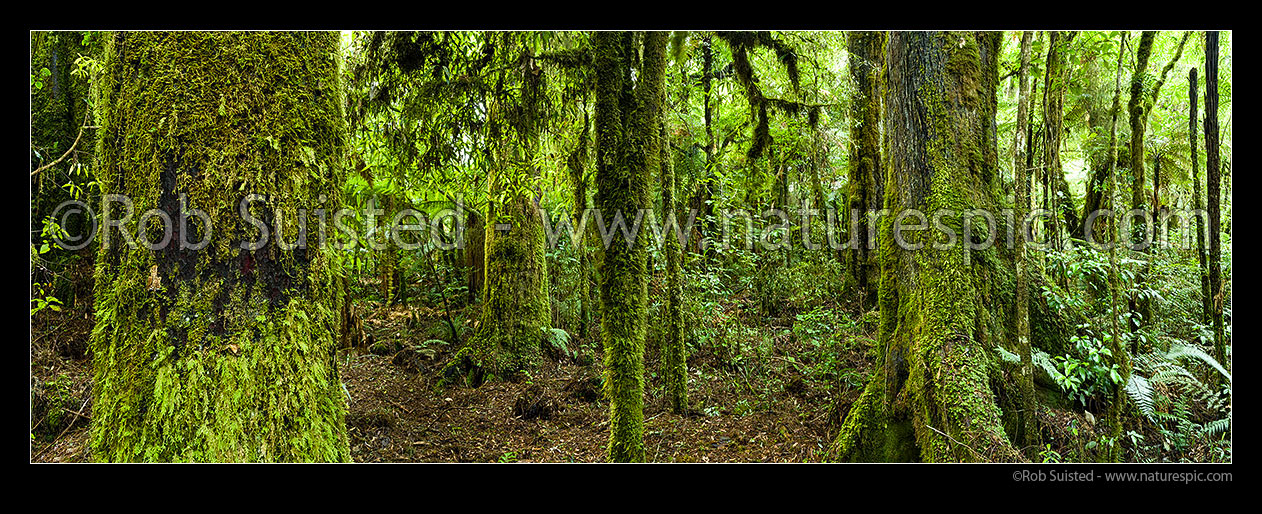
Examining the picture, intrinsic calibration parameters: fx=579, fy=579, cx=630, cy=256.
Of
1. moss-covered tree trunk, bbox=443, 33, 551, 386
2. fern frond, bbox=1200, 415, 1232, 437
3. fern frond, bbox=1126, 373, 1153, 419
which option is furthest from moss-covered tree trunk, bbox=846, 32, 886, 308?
moss-covered tree trunk, bbox=443, 33, 551, 386

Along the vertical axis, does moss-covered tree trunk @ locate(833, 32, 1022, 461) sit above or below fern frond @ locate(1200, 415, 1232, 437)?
above

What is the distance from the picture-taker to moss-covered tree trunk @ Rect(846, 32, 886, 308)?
829 centimetres

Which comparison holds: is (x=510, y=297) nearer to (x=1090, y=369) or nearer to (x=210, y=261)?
(x=210, y=261)

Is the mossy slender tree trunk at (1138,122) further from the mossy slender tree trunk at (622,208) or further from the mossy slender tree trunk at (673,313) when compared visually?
the mossy slender tree trunk at (622,208)

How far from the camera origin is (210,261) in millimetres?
2170

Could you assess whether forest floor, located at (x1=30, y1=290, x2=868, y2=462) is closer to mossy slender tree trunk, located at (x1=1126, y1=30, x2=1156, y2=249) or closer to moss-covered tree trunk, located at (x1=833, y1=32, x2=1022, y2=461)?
moss-covered tree trunk, located at (x1=833, y1=32, x2=1022, y2=461)

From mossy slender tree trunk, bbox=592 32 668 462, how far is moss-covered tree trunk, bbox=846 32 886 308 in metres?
4.29

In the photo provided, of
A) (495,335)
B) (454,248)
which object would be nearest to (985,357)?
(495,335)

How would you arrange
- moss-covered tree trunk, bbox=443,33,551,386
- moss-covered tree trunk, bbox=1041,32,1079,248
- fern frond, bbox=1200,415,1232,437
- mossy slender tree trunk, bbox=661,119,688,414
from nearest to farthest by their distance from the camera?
fern frond, bbox=1200,415,1232,437 < mossy slender tree trunk, bbox=661,119,688,414 < moss-covered tree trunk, bbox=1041,32,1079,248 < moss-covered tree trunk, bbox=443,33,551,386

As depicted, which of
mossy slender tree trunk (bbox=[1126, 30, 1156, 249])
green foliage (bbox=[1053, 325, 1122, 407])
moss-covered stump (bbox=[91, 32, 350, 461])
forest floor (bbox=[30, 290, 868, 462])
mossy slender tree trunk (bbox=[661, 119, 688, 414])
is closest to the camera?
moss-covered stump (bbox=[91, 32, 350, 461])

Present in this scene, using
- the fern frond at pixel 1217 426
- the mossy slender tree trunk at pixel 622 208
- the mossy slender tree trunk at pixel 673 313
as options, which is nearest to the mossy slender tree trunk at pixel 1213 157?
the fern frond at pixel 1217 426

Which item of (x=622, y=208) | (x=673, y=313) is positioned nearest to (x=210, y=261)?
(x=622, y=208)

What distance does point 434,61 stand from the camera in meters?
5.43

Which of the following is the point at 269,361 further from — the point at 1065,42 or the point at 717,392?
the point at 1065,42
